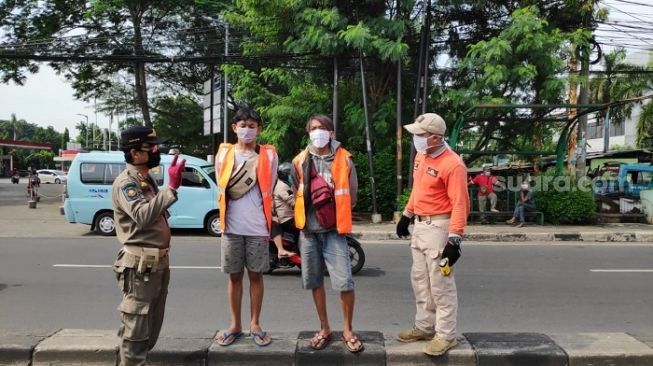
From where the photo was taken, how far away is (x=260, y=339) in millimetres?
3916

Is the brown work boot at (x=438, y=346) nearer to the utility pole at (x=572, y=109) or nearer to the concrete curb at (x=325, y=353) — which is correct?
the concrete curb at (x=325, y=353)

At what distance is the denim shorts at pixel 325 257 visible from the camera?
3783 millimetres

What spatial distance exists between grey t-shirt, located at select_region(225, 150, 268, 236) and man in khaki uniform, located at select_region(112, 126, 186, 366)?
684 mm

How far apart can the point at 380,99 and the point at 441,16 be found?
9.81 ft

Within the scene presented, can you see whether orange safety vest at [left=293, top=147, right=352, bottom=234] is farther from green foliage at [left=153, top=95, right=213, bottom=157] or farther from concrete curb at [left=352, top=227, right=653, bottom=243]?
green foliage at [left=153, top=95, right=213, bottom=157]

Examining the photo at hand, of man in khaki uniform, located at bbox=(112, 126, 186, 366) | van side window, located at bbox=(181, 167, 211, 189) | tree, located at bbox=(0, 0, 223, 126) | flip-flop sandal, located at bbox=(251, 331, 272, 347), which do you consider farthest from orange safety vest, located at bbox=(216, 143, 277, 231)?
tree, located at bbox=(0, 0, 223, 126)

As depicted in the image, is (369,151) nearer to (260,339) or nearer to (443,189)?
(443,189)

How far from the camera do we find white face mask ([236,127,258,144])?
12.8ft

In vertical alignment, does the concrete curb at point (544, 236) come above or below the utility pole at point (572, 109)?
below

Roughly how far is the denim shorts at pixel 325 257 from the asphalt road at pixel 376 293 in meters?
1.26

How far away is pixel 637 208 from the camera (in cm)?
1488

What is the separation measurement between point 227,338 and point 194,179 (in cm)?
844

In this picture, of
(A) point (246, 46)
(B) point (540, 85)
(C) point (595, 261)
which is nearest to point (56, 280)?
(C) point (595, 261)

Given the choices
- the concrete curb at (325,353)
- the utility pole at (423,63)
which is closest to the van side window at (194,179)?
the utility pole at (423,63)
